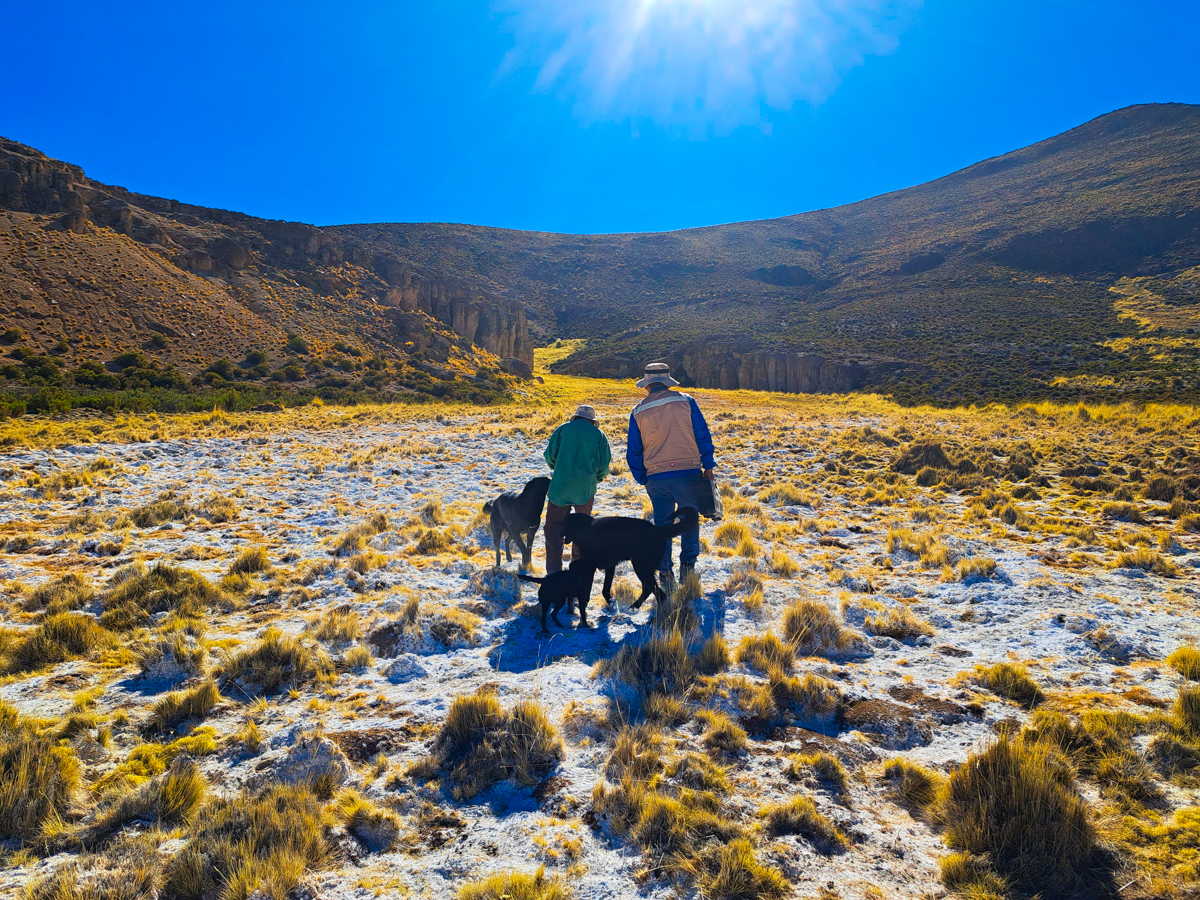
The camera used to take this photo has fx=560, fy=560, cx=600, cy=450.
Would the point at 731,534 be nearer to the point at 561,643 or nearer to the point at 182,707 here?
the point at 561,643

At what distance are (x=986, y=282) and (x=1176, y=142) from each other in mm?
40240

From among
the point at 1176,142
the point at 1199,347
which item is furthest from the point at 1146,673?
the point at 1176,142

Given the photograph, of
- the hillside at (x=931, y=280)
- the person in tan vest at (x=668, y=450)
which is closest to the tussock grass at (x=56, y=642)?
the person in tan vest at (x=668, y=450)

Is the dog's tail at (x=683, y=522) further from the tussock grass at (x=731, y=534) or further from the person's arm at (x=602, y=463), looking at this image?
the tussock grass at (x=731, y=534)

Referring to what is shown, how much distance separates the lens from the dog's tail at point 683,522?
5227 mm

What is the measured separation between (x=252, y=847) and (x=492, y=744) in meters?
1.24

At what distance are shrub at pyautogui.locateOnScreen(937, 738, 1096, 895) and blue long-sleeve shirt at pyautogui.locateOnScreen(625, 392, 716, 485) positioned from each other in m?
3.23

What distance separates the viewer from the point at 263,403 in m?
25.7

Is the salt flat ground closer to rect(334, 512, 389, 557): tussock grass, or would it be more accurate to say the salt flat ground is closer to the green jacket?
rect(334, 512, 389, 557): tussock grass

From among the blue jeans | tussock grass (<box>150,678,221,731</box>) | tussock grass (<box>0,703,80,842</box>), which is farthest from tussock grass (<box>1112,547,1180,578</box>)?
tussock grass (<box>0,703,80,842</box>)

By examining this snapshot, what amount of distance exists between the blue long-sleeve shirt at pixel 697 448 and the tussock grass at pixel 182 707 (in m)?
3.73

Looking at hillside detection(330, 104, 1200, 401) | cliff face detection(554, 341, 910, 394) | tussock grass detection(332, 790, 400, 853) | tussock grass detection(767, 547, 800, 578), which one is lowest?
tussock grass detection(332, 790, 400, 853)

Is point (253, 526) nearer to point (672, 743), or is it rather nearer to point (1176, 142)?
point (672, 743)

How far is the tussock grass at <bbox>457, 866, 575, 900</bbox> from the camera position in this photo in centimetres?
220
